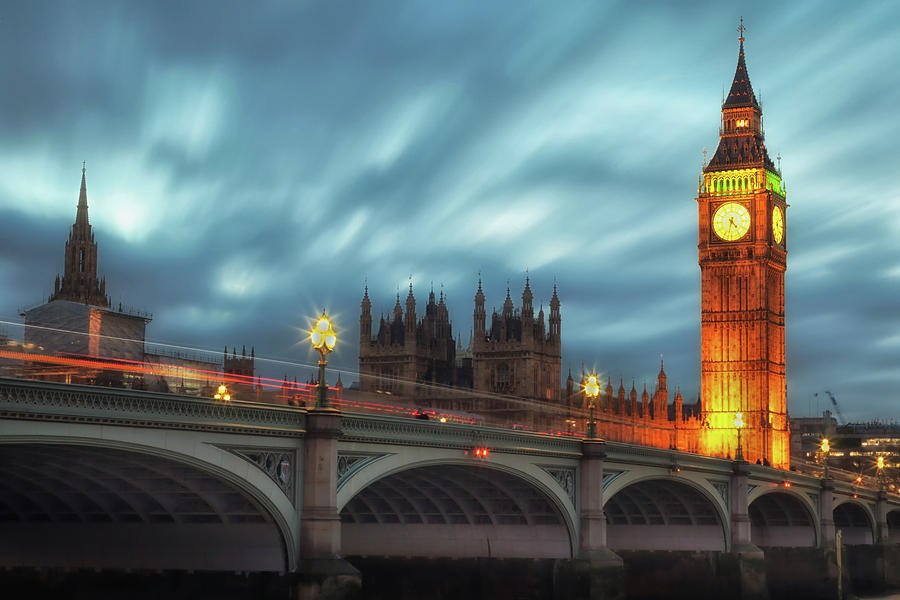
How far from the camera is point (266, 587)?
4462cm

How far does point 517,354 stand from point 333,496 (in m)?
→ 113

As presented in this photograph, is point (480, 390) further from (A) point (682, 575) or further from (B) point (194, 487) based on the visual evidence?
(B) point (194, 487)

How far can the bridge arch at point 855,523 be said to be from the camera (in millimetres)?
115875

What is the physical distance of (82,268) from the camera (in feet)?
563

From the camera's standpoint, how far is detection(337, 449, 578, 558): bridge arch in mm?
58188

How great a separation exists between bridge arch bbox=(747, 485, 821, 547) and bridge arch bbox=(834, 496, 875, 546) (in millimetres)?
15980

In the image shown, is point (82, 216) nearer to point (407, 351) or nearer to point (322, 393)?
point (407, 351)

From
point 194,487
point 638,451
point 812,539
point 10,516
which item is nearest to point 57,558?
point 10,516

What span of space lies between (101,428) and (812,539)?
239ft

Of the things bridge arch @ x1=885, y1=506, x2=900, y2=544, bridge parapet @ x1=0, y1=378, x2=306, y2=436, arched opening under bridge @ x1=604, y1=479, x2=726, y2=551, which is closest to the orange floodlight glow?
bridge parapet @ x1=0, y1=378, x2=306, y2=436

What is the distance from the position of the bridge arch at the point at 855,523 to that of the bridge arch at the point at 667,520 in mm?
37380

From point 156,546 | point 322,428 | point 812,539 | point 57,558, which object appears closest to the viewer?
point 322,428

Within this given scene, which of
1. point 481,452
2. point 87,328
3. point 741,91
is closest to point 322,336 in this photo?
point 481,452

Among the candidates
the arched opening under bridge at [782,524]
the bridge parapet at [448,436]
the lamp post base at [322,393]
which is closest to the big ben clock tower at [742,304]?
A: the arched opening under bridge at [782,524]
